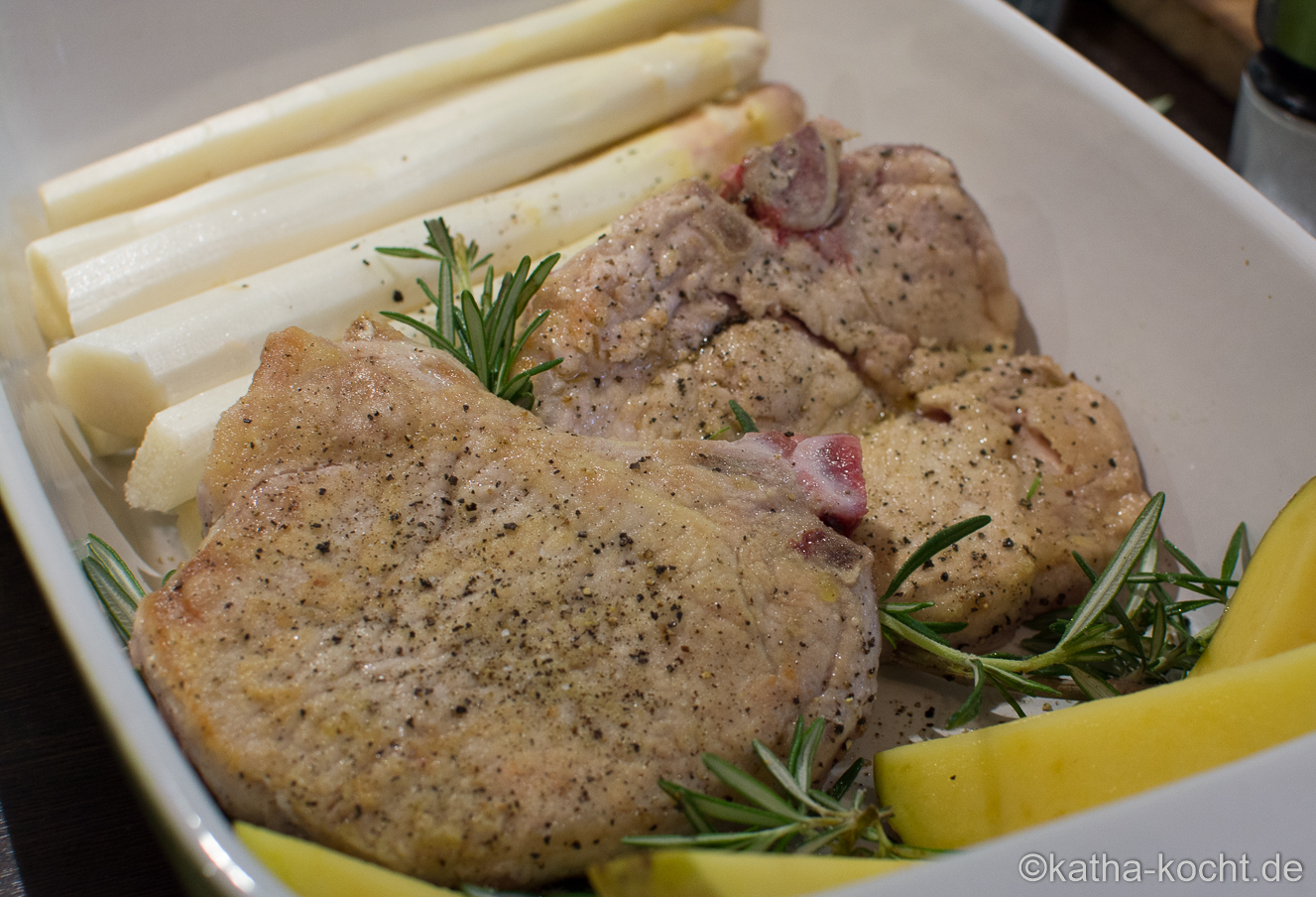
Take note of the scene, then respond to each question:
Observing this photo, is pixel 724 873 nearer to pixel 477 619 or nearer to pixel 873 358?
pixel 477 619

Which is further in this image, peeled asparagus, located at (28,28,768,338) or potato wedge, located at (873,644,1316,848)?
peeled asparagus, located at (28,28,768,338)

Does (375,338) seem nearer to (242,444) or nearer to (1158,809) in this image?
(242,444)

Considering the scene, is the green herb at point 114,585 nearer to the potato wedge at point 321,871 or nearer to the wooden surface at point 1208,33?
the potato wedge at point 321,871

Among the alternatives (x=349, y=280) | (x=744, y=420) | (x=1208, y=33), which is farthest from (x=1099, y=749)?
(x=1208, y=33)

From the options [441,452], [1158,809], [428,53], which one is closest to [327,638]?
[441,452]

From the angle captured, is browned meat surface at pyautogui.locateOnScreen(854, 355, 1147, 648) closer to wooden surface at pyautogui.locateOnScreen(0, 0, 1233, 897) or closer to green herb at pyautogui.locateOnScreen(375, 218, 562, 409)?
green herb at pyautogui.locateOnScreen(375, 218, 562, 409)

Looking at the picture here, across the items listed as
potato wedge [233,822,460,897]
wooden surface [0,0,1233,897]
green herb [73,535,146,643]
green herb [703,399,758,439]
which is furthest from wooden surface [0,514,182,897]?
green herb [703,399,758,439]

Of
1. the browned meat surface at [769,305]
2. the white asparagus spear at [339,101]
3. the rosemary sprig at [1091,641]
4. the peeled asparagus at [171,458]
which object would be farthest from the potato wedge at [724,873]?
the white asparagus spear at [339,101]
